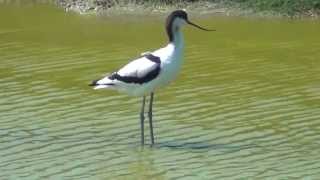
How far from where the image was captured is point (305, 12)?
21.7 meters

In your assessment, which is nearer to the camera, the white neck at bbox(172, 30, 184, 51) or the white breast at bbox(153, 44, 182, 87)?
the white breast at bbox(153, 44, 182, 87)

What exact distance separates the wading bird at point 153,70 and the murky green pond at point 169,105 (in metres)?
0.66

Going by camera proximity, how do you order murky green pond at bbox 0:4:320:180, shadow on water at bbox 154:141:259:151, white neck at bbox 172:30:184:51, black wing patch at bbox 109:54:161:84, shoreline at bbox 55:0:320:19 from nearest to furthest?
murky green pond at bbox 0:4:320:180 → shadow on water at bbox 154:141:259:151 → black wing patch at bbox 109:54:161:84 → white neck at bbox 172:30:184:51 → shoreline at bbox 55:0:320:19

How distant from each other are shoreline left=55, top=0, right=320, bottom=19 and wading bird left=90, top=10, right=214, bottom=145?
9.58 m

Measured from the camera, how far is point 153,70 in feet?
39.9

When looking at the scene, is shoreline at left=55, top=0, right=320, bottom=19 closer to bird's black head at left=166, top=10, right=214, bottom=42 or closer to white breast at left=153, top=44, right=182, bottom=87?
bird's black head at left=166, top=10, right=214, bottom=42

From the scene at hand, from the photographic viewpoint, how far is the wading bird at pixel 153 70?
1220 centimetres

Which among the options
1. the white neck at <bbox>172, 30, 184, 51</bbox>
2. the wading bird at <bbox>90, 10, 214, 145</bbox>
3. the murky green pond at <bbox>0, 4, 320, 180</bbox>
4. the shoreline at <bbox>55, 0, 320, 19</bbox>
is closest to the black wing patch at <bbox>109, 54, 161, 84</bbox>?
the wading bird at <bbox>90, 10, 214, 145</bbox>

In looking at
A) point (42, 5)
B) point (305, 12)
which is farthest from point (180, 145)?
point (42, 5)

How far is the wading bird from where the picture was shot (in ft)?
40.0

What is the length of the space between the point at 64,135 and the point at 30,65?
5.29 meters

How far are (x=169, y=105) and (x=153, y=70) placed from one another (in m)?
2.15

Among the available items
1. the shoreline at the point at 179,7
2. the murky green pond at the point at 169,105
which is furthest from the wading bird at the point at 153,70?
the shoreline at the point at 179,7

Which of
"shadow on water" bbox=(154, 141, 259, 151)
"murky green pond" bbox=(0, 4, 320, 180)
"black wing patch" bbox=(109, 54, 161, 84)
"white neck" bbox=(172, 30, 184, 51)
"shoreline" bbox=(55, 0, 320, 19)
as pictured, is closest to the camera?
"murky green pond" bbox=(0, 4, 320, 180)
